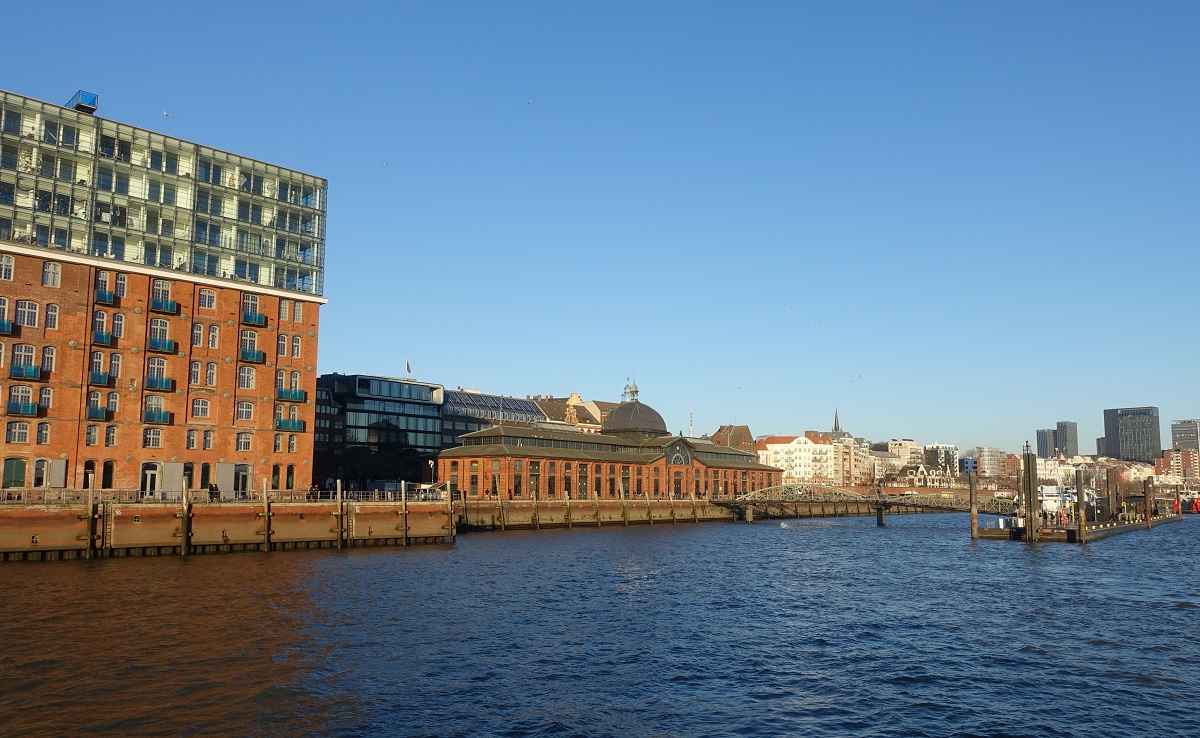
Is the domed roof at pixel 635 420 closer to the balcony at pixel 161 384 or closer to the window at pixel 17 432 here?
the balcony at pixel 161 384

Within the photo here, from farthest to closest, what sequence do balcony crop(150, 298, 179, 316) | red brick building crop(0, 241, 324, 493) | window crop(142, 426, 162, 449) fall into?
1. balcony crop(150, 298, 179, 316)
2. window crop(142, 426, 162, 449)
3. red brick building crop(0, 241, 324, 493)

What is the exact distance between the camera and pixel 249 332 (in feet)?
315

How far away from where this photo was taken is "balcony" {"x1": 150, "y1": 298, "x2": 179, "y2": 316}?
8869 cm

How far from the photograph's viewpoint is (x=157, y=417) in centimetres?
8775

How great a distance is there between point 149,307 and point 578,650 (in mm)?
65629

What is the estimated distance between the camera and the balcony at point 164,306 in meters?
88.7

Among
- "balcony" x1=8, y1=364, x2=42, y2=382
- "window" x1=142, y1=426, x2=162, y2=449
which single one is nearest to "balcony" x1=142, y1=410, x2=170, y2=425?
"window" x1=142, y1=426, x2=162, y2=449

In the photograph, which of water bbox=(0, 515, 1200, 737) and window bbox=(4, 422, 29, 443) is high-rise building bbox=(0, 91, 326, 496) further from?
water bbox=(0, 515, 1200, 737)

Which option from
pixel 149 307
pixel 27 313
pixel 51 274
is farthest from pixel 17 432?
pixel 149 307

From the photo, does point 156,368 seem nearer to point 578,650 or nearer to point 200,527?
point 200,527

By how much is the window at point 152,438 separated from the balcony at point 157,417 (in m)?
0.90

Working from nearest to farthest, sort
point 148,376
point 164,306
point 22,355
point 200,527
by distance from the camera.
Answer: point 200,527 → point 22,355 → point 148,376 → point 164,306

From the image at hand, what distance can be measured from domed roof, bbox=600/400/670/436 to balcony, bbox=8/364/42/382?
11453 cm

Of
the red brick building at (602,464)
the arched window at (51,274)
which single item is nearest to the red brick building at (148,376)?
the arched window at (51,274)
